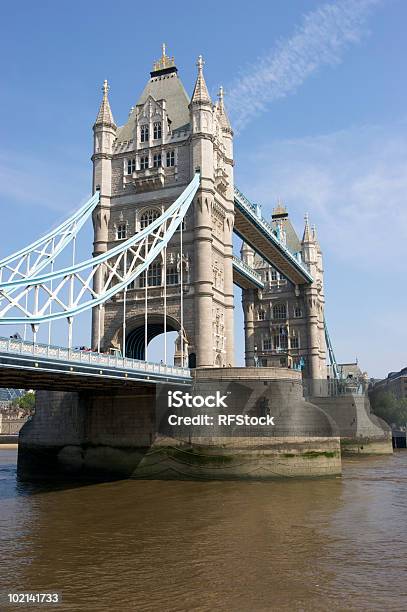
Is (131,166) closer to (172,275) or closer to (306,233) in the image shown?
(172,275)

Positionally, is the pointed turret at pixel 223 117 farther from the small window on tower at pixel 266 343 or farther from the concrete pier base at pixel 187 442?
the small window on tower at pixel 266 343

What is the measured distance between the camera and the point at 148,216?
40.7 meters

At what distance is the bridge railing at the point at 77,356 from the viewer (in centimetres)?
2042

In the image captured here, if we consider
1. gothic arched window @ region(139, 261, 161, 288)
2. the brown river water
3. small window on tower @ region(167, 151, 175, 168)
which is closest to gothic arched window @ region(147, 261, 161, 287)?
gothic arched window @ region(139, 261, 161, 288)

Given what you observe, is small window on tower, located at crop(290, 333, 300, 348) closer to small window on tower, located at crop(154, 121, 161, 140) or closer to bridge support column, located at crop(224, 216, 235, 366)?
bridge support column, located at crop(224, 216, 235, 366)

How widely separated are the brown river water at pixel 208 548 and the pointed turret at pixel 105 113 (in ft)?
90.4

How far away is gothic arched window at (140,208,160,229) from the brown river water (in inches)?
784

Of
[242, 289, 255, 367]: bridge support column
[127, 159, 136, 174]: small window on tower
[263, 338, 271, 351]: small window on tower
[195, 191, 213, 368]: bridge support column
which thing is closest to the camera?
[195, 191, 213, 368]: bridge support column

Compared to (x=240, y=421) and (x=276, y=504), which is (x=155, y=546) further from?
(x=240, y=421)

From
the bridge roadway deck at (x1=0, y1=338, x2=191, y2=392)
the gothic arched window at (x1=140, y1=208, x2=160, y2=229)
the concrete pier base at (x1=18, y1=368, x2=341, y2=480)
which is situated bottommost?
the concrete pier base at (x1=18, y1=368, x2=341, y2=480)

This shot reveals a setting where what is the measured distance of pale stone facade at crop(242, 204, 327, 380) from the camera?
69438 mm

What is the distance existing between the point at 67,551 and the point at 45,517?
5.33 m

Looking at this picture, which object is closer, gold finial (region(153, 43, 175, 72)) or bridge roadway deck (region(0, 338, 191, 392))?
bridge roadway deck (region(0, 338, 191, 392))

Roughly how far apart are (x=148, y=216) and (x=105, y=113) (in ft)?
30.1
